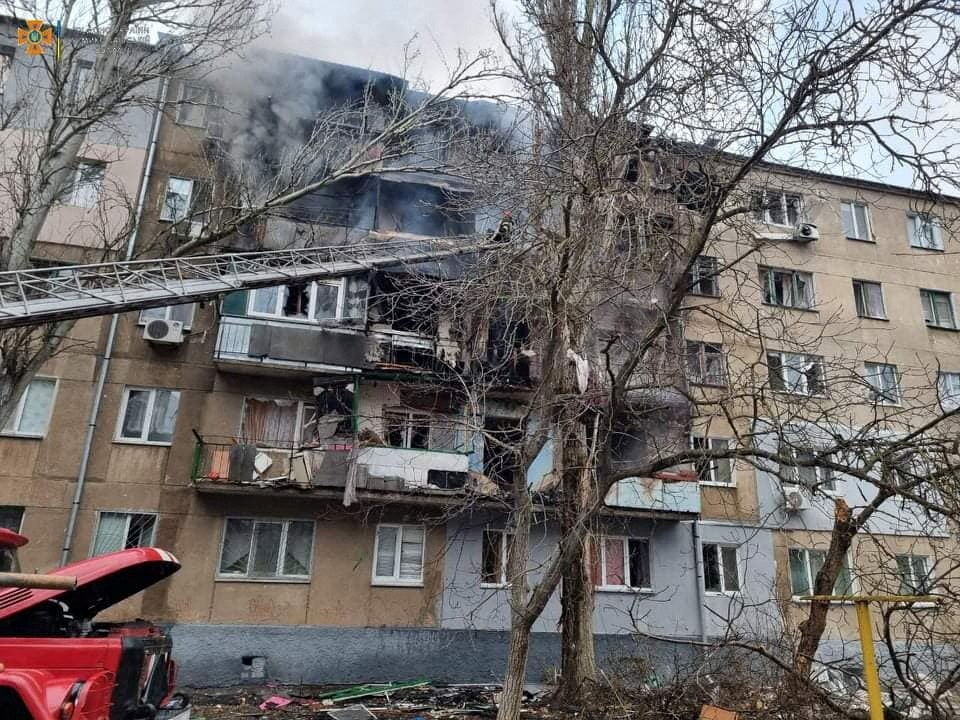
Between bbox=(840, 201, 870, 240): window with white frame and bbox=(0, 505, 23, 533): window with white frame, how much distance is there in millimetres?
23805

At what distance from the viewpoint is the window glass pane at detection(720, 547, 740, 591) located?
15911 millimetres

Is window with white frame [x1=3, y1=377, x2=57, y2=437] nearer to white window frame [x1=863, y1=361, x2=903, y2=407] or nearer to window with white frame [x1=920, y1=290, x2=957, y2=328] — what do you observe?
white window frame [x1=863, y1=361, x2=903, y2=407]

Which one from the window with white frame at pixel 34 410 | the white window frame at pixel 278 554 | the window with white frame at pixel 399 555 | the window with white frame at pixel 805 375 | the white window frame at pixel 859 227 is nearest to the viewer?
the window with white frame at pixel 805 375

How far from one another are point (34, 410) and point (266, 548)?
5718 mm

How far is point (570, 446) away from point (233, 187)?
33.4 feet

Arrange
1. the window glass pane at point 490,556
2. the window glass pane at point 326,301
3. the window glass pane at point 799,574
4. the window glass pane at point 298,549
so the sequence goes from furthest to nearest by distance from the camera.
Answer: the window glass pane at point 799,574
the window glass pane at point 326,301
the window glass pane at point 490,556
the window glass pane at point 298,549

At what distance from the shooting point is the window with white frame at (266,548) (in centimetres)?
1345

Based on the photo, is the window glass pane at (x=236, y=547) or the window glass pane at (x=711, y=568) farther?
the window glass pane at (x=711, y=568)

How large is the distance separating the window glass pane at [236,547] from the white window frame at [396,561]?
275 centimetres

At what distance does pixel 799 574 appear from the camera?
16.3m

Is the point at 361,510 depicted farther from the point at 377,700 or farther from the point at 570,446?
the point at 570,446

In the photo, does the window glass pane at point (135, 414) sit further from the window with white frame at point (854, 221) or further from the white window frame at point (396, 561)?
the window with white frame at point (854, 221)

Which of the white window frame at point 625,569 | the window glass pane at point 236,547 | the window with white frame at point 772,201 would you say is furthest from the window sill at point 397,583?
the window with white frame at point 772,201

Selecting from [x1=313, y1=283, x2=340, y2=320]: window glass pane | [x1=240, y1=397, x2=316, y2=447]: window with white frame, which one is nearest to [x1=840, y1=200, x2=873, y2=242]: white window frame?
[x1=313, y1=283, x2=340, y2=320]: window glass pane
